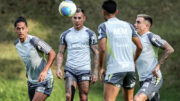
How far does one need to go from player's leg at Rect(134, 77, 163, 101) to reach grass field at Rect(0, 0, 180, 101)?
6.69 meters

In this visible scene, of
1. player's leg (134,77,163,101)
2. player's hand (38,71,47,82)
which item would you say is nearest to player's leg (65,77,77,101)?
player's hand (38,71,47,82)

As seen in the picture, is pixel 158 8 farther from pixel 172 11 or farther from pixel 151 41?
pixel 151 41

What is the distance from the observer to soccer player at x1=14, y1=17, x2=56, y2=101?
30.2 ft

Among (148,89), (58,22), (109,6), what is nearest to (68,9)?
(109,6)

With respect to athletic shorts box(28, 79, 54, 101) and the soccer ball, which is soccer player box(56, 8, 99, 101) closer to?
the soccer ball

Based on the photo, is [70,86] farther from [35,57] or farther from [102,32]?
[102,32]

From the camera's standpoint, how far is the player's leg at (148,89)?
30.3ft

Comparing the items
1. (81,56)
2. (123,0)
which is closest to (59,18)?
(123,0)

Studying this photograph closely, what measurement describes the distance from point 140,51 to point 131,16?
10.6 meters

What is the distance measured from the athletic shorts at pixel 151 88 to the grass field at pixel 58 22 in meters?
6.58

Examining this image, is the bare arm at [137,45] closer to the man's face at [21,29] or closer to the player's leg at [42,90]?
the player's leg at [42,90]

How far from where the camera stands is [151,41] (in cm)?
972

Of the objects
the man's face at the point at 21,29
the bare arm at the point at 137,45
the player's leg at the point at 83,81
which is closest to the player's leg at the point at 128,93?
the bare arm at the point at 137,45

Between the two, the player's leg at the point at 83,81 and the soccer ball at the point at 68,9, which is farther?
the soccer ball at the point at 68,9
